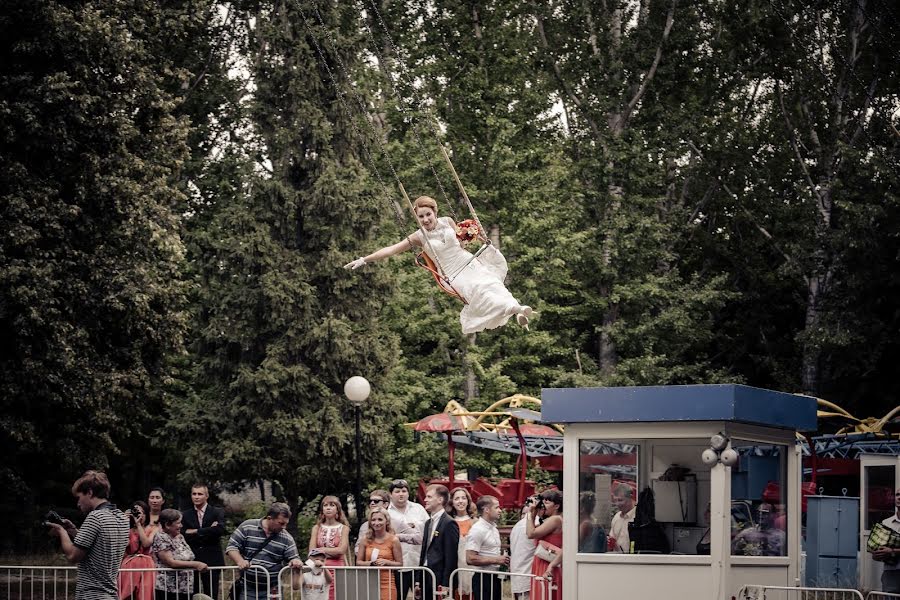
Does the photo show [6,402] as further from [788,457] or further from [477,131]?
[477,131]

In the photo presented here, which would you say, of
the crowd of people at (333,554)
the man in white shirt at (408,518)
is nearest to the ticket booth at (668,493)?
the crowd of people at (333,554)

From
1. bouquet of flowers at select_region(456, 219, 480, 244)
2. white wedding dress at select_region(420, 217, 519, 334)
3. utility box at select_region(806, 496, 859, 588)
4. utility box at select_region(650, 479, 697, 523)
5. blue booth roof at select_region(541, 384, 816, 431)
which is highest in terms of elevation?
bouquet of flowers at select_region(456, 219, 480, 244)

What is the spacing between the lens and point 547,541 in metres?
13.4

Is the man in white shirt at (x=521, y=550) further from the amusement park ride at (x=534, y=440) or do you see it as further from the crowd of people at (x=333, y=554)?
the amusement park ride at (x=534, y=440)

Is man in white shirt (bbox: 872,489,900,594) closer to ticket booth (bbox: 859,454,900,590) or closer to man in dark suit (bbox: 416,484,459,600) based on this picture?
man in dark suit (bbox: 416,484,459,600)

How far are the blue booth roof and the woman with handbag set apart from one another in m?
0.77

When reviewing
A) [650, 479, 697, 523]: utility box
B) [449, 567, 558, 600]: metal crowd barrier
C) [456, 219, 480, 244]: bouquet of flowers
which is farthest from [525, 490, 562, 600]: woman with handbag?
[456, 219, 480, 244]: bouquet of flowers

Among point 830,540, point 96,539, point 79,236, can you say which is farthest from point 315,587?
point 79,236

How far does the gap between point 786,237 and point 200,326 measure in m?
15.9

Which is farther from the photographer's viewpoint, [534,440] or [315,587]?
[534,440]

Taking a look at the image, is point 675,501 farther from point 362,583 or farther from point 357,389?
point 357,389

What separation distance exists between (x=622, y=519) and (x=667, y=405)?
1102mm

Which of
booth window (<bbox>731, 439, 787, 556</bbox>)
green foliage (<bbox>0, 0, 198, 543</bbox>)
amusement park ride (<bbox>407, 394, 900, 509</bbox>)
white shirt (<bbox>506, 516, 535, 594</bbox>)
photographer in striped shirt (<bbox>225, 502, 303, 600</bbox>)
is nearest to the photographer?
photographer in striped shirt (<bbox>225, 502, 303, 600</bbox>)

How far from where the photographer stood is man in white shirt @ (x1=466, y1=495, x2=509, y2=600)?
1322cm
